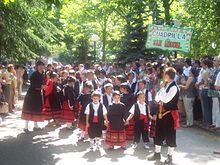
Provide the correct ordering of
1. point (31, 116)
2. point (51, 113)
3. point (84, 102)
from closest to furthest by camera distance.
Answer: point (84, 102)
point (31, 116)
point (51, 113)

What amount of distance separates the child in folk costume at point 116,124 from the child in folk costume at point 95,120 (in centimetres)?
18

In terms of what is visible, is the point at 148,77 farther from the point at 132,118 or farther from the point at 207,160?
the point at 207,160

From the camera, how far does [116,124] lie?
957 cm

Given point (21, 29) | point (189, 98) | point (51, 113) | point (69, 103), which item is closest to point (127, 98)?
point (69, 103)

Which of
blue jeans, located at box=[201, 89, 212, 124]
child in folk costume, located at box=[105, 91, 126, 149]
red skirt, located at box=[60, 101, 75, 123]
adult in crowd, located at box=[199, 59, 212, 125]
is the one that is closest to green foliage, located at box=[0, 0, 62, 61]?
red skirt, located at box=[60, 101, 75, 123]

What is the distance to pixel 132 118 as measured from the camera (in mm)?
10375

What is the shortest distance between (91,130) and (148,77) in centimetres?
503

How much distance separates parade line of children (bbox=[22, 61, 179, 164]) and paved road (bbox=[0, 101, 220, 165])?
13.6 inches

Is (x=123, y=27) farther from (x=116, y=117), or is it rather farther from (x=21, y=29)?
(x=116, y=117)

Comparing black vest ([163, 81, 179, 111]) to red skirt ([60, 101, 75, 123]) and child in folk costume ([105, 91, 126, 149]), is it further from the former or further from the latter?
red skirt ([60, 101, 75, 123])

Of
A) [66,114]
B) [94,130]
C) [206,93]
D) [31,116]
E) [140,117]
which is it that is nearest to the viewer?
[94,130]

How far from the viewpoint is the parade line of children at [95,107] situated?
958 cm

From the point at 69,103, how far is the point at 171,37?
3.95m

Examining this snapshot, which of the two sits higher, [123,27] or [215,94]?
[123,27]
